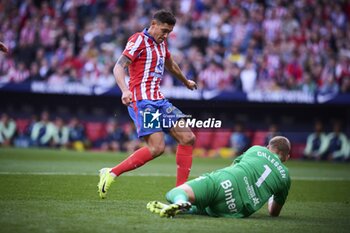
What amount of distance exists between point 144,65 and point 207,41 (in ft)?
47.9

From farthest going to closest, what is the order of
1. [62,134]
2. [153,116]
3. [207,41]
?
[207,41], [62,134], [153,116]

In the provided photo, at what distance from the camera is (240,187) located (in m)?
6.97

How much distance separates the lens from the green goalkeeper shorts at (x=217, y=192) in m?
6.84

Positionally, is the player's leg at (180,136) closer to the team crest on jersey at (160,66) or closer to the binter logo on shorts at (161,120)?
the binter logo on shorts at (161,120)

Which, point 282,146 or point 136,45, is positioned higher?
point 136,45

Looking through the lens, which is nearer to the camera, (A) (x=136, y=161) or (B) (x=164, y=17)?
(A) (x=136, y=161)

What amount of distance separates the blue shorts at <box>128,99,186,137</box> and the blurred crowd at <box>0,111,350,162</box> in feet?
41.2

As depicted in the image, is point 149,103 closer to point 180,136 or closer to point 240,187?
point 180,136

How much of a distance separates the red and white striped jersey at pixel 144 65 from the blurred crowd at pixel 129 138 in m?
12.4

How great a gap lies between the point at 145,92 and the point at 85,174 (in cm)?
463

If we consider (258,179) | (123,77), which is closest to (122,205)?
→ (123,77)

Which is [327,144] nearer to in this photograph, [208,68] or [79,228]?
[208,68]

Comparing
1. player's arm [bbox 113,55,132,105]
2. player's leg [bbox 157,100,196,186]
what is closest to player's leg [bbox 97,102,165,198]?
player's leg [bbox 157,100,196,186]

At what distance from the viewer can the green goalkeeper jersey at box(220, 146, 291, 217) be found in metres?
7.00
